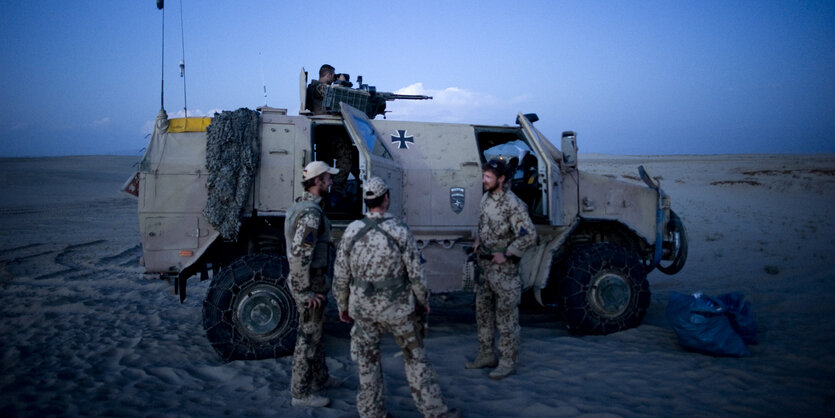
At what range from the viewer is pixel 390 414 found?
354cm

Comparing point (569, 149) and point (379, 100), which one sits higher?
point (379, 100)

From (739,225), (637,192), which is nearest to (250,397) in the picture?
(637,192)

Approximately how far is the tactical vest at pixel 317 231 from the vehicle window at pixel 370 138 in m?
1.27

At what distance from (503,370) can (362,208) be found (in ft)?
7.48

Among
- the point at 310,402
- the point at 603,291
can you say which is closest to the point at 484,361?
the point at 310,402

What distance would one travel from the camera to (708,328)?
179 inches

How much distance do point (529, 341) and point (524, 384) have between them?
1.18m

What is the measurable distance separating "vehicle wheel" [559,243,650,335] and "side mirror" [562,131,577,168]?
103cm

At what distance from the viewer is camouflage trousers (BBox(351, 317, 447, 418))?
3.16 m

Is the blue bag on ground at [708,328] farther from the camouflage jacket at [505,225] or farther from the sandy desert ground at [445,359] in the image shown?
the camouflage jacket at [505,225]

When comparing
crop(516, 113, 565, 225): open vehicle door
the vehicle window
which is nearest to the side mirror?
crop(516, 113, 565, 225): open vehicle door

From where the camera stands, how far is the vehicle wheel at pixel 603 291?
17.3ft

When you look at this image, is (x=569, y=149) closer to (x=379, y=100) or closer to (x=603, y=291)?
(x=603, y=291)

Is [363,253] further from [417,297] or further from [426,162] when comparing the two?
[426,162]
